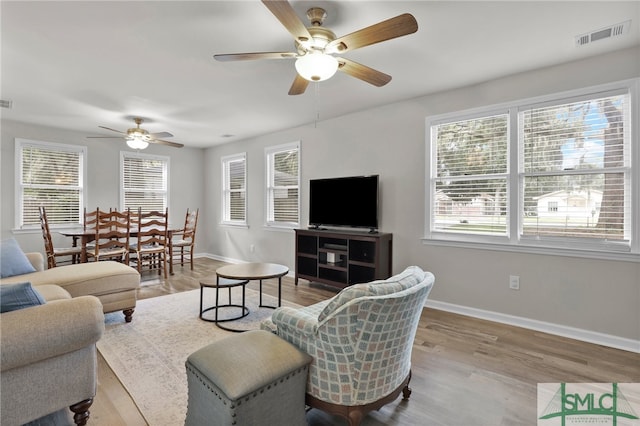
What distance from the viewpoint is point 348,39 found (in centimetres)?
194

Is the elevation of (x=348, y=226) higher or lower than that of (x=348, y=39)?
lower

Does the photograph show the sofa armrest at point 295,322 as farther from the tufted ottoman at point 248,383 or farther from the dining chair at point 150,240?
the dining chair at point 150,240

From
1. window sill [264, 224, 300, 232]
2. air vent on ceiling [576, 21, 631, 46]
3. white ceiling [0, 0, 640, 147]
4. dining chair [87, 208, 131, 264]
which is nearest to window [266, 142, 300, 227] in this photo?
window sill [264, 224, 300, 232]

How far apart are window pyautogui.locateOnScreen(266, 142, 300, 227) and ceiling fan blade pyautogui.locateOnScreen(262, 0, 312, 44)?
10.8 feet

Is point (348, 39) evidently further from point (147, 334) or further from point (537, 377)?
point (147, 334)

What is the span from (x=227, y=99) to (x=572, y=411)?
429 centimetres

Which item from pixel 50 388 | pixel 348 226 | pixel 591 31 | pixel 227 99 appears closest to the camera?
pixel 50 388

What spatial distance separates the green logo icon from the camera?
1825 millimetres

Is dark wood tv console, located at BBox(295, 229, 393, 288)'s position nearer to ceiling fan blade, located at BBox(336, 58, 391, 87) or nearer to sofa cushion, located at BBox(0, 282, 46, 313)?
ceiling fan blade, located at BBox(336, 58, 391, 87)

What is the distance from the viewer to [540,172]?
119 inches

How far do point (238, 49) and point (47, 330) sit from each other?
235 cm

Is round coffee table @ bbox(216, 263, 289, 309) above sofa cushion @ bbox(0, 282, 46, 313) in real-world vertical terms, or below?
below

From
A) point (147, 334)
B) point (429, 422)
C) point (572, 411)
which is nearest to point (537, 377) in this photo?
point (572, 411)

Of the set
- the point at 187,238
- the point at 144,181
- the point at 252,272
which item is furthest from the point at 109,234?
the point at 252,272
